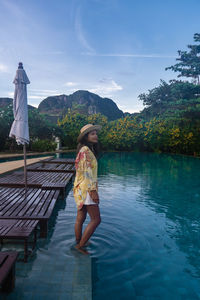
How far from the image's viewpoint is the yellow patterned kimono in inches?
141

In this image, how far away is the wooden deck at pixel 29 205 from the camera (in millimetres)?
4422

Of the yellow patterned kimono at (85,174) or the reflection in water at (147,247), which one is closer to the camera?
the reflection in water at (147,247)

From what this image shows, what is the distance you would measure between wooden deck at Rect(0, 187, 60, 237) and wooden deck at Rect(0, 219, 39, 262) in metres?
0.26

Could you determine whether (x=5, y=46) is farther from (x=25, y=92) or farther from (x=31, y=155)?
(x=25, y=92)

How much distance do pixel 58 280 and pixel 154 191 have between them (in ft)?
22.2

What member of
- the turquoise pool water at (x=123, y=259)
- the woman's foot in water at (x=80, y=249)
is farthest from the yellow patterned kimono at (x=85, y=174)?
the turquoise pool water at (x=123, y=259)

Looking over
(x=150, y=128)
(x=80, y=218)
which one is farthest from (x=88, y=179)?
(x=150, y=128)

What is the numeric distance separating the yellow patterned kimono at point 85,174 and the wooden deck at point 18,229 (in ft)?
2.63

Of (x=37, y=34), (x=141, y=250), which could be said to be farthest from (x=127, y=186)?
(x=37, y=34)

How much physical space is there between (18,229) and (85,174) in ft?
3.99

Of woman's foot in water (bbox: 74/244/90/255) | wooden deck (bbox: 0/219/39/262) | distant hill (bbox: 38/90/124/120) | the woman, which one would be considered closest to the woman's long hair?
the woman

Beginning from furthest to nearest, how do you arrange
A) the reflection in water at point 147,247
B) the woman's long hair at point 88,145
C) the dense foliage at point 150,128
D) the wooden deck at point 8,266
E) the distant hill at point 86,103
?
the distant hill at point 86,103
the dense foliage at point 150,128
the woman's long hair at point 88,145
the reflection in water at point 147,247
the wooden deck at point 8,266

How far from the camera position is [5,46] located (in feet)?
67.1

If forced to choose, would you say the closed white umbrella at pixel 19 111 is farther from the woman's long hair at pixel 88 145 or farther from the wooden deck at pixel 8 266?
the wooden deck at pixel 8 266
